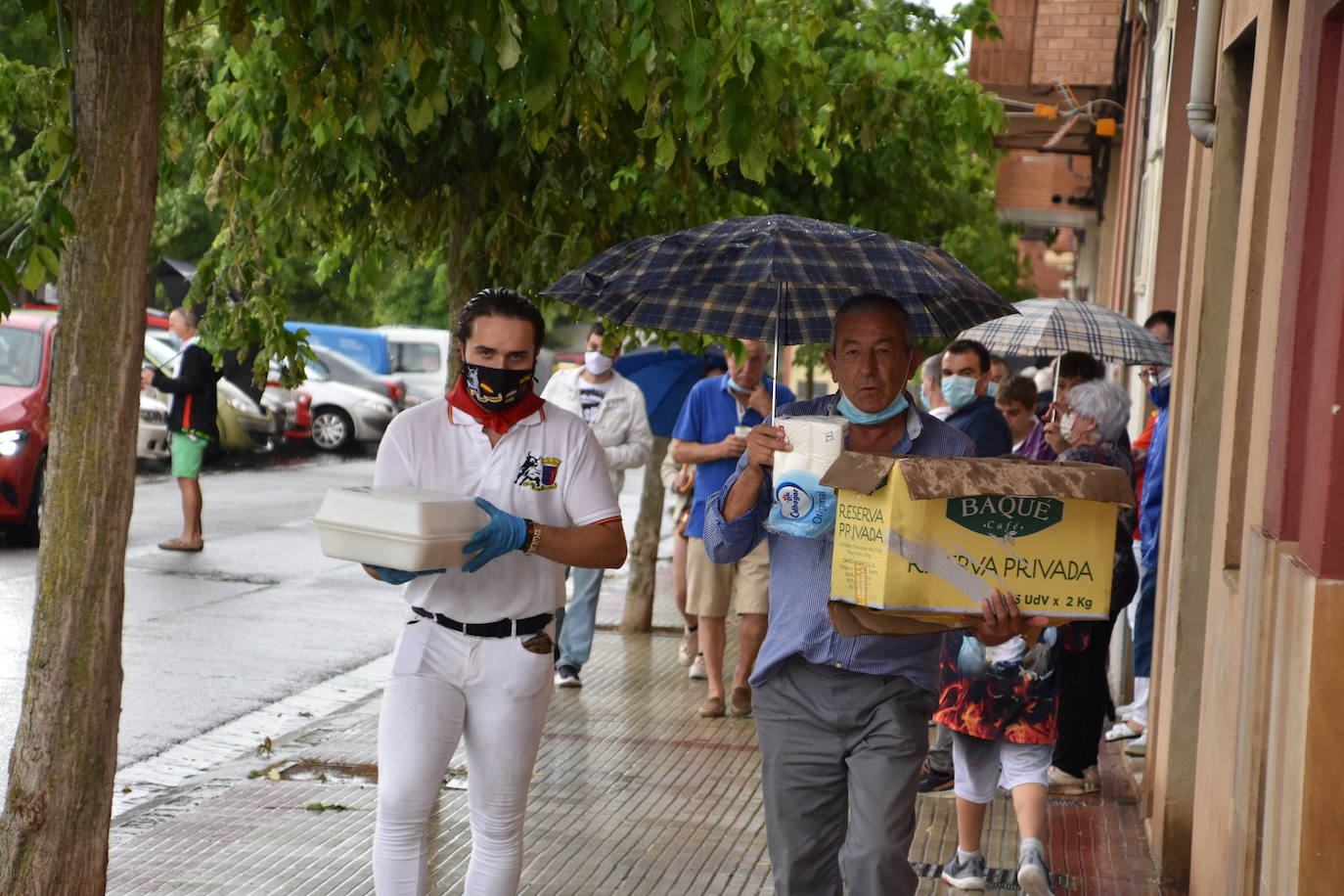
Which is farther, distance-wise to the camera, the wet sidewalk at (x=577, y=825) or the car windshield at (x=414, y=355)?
the car windshield at (x=414, y=355)

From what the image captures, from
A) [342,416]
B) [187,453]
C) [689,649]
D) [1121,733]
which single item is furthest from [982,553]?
[342,416]

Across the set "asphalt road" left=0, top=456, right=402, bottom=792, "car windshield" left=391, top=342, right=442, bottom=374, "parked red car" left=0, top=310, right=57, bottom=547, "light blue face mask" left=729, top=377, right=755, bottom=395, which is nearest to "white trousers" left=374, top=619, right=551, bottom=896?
"asphalt road" left=0, top=456, right=402, bottom=792

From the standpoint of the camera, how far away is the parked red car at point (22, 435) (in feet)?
45.6

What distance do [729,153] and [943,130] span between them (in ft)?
19.6

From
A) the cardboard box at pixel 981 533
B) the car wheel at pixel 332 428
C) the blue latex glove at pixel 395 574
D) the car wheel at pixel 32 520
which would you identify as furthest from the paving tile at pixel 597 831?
the car wheel at pixel 332 428

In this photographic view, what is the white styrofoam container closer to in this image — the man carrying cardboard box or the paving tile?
the man carrying cardboard box

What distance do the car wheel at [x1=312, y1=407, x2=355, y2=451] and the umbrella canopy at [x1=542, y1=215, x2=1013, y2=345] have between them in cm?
2553

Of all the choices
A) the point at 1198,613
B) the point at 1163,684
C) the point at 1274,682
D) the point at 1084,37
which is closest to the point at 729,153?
the point at 1274,682

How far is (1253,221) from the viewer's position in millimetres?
5031

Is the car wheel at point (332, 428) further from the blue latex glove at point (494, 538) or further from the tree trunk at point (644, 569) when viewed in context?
the blue latex glove at point (494, 538)

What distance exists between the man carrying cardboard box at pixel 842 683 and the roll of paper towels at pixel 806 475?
0.06 m

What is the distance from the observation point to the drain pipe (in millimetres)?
6426

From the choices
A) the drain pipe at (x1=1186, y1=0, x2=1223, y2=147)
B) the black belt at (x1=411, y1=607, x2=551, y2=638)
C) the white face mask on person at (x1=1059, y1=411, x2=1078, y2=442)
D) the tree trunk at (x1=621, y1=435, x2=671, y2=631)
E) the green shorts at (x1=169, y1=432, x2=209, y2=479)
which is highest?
the drain pipe at (x1=1186, y1=0, x2=1223, y2=147)

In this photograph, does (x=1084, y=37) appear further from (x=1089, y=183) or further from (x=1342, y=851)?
(x=1342, y=851)
